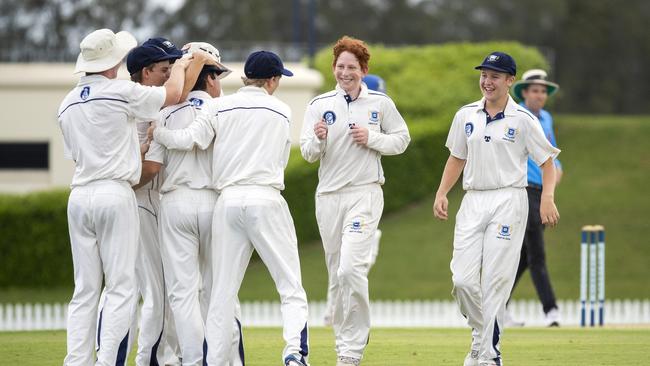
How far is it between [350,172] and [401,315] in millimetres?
10748

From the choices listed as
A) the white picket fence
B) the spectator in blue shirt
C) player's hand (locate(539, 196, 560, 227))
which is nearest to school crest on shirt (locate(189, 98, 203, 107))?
player's hand (locate(539, 196, 560, 227))

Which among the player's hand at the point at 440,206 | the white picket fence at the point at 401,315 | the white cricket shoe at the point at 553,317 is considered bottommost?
the white picket fence at the point at 401,315

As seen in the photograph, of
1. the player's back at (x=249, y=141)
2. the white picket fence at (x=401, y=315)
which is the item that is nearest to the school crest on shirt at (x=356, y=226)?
the player's back at (x=249, y=141)

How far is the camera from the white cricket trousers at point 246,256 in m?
8.66

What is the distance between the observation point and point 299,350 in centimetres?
865

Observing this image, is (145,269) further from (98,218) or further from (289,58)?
(289,58)

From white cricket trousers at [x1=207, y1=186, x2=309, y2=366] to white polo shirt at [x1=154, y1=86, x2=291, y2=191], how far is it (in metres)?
0.10

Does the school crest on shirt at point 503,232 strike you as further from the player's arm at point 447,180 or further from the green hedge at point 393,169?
the green hedge at point 393,169

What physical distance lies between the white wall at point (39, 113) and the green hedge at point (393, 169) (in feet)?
8.16

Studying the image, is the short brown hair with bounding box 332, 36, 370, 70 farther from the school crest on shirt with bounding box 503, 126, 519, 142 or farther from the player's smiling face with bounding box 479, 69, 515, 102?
the school crest on shirt with bounding box 503, 126, 519, 142

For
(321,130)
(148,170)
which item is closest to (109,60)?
(148,170)

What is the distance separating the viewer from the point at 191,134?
8.73m

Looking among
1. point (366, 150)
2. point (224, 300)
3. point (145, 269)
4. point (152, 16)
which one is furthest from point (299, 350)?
point (152, 16)

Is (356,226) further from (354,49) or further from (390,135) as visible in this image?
(354,49)
